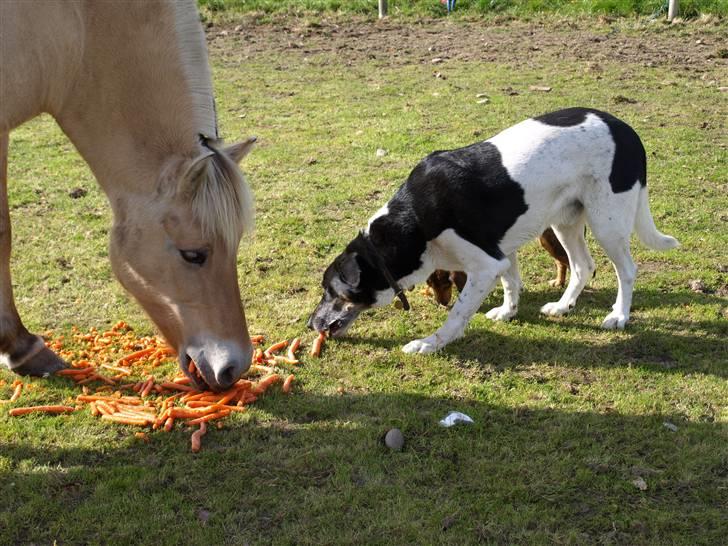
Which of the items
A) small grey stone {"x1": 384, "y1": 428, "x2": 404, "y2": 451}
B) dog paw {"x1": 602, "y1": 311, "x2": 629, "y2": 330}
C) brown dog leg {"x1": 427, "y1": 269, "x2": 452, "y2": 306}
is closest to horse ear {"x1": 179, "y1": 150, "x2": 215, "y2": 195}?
small grey stone {"x1": 384, "y1": 428, "x2": 404, "y2": 451}

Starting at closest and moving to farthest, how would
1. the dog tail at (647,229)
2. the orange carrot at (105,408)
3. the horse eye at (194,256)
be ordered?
the horse eye at (194,256)
the orange carrot at (105,408)
the dog tail at (647,229)

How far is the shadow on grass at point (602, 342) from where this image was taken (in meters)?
5.04

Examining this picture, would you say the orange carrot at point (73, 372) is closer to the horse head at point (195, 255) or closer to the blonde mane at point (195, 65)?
the horse head at point (195, 255)

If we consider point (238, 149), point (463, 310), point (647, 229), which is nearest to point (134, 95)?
point (238, 149)

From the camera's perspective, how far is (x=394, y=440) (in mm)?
4172

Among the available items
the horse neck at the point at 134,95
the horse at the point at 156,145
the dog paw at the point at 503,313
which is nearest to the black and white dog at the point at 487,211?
the dog paw at the point at 503,313

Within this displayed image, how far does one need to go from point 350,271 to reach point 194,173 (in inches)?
69.4

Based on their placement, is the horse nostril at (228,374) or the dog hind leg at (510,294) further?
the dog hind leg at (510,294)

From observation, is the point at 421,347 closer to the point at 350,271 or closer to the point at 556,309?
the point at 350,271

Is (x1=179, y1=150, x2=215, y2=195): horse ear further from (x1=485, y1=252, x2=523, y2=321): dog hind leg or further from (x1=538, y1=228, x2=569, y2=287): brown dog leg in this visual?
(x1=538, y1=228, x2=569, y2=287): brown dog leg

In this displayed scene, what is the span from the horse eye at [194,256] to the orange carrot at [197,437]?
3.18 ft

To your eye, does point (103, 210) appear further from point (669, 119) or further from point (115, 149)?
point (669, 119)

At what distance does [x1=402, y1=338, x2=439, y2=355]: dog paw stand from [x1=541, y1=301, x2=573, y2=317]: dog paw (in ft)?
3.19

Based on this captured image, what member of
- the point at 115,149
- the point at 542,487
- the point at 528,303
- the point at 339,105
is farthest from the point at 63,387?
the point at 339,105
